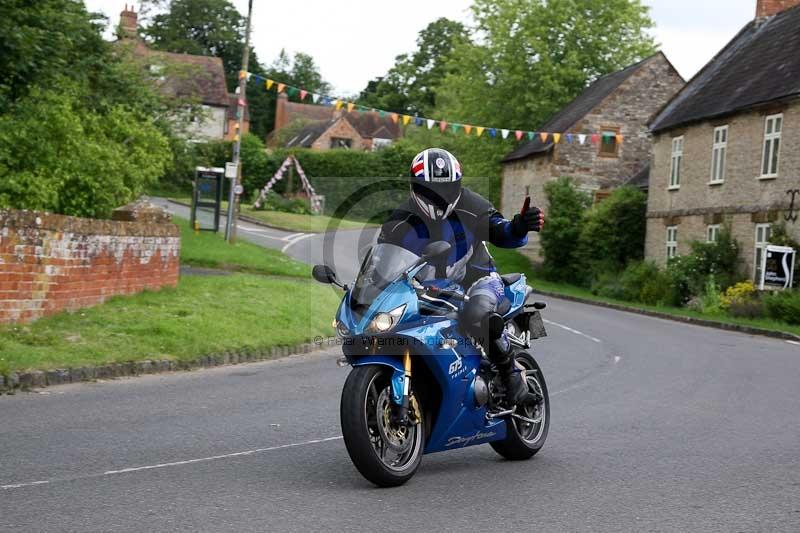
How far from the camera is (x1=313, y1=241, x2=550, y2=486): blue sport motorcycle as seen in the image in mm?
6578

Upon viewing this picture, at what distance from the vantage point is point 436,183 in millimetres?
7254

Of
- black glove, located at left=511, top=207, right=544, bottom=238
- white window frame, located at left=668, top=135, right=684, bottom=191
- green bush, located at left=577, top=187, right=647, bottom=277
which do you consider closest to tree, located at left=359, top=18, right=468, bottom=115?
green bush, located at left=577, top=187, right=647, bottom=277

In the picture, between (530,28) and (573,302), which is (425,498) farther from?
(530,28)

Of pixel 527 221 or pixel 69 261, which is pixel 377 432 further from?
pixel 69 261

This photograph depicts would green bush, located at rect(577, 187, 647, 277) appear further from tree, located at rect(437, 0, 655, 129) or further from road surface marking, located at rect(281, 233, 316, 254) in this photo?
tree, located at rect(437, 0, 655, 129)

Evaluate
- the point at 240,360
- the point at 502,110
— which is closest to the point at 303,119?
→ the point at 502,110

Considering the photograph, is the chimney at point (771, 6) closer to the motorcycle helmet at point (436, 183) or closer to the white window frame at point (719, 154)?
the white window frame at point (719, 154)

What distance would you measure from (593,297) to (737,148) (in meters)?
7.31

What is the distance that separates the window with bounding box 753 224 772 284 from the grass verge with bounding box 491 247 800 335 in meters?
2.30

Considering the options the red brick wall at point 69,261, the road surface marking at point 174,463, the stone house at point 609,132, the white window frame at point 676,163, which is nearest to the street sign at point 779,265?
the white window frame at point 676,163

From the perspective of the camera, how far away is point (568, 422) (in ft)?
32.4

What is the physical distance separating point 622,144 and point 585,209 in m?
7.15

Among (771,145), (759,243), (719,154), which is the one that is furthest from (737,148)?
(759,243)

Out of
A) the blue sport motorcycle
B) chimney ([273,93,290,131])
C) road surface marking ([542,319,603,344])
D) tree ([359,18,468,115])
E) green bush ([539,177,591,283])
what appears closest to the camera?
the blue sport motorcycle
